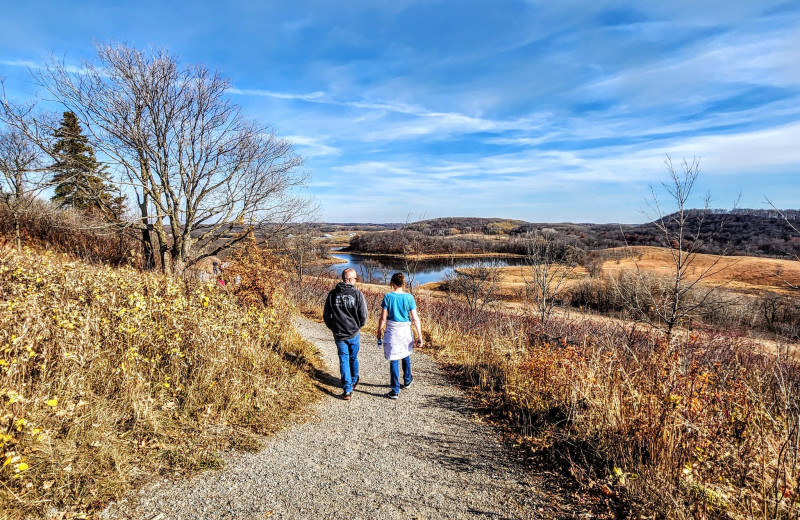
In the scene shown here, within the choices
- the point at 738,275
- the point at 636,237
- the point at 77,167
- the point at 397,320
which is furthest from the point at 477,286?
the point at 636,237

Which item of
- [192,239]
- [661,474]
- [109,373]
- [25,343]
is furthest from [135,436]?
[192,239]

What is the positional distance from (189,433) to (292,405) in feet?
4.61

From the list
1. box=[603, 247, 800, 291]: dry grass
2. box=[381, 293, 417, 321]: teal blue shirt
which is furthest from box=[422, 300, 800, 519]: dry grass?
box=[603, 247, 800, 291]: dry grass

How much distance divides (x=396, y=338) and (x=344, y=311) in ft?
2.91

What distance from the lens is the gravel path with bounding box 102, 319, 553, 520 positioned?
315 centimetres

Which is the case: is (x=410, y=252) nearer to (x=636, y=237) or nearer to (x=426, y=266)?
(x=426, y=266)

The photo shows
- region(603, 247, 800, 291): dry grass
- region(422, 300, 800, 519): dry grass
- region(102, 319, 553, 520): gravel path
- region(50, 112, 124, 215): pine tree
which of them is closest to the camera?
region(422, 300, 800, 519): dry grass

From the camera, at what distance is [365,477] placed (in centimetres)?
368

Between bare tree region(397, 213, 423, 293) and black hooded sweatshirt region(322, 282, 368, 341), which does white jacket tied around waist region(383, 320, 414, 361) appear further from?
bare tree region(397, 213, 423, 293)

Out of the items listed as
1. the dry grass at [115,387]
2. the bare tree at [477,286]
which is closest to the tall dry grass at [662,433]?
the dry grass at [115,387]

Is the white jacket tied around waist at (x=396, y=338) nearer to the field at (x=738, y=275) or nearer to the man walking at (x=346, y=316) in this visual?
the man walking at (x=346, y=316)

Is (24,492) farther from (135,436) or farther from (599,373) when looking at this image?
(599,373)

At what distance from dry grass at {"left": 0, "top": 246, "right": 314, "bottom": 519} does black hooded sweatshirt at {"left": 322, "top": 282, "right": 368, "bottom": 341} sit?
115cm

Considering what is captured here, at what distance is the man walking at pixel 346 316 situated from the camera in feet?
18.1
